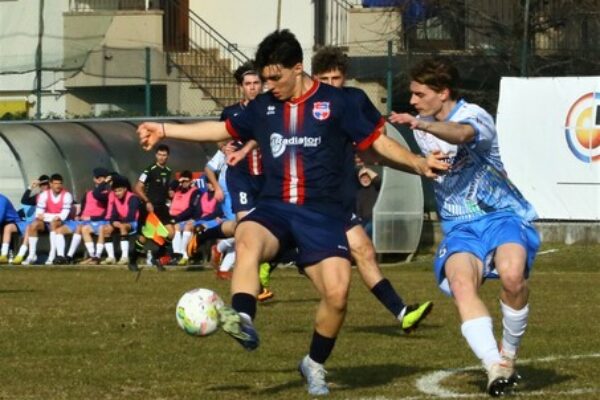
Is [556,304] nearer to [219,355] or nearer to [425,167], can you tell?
[219,355]

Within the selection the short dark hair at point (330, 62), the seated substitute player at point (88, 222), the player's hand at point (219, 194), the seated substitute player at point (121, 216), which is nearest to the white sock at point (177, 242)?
the seated substitute player at point (121, 216)

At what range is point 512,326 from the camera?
8.70m

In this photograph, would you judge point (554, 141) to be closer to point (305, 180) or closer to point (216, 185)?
point (216, 185)

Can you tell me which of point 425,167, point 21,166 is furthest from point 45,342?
point 21,166

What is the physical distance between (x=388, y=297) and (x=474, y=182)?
2.25 metres

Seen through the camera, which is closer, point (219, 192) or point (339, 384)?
point (339, 384)

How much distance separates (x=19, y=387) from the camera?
8.89 metres

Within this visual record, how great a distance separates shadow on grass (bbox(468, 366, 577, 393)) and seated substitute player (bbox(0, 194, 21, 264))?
15.6 meters

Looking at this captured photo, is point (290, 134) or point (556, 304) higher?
point (290, 134)

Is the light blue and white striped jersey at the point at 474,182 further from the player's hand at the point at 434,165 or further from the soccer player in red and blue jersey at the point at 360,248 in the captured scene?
the soccer player in red and blue jersey at the point at 360,248

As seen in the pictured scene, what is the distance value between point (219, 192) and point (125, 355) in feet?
21.2

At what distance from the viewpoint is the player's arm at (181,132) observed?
340 inches

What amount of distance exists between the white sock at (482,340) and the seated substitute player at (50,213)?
17.7 m

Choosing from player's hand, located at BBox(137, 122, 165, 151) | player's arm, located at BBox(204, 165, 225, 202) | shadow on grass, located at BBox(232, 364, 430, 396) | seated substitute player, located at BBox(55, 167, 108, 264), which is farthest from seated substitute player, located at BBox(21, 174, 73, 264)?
player's hand, located at BBox(137, 122, 165, 151)
